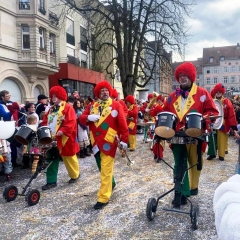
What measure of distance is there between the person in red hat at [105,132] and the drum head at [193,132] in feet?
3.93

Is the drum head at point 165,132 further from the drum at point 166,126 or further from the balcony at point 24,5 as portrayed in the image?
the balcony at point 24,5

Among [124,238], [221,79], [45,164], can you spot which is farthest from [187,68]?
[221,79]

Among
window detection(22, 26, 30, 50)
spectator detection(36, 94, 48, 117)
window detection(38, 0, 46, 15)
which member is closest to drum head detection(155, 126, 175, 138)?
spectator detection(36, 94, 48, 117)

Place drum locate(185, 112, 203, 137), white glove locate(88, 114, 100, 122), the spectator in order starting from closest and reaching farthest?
drum locate(185, 112, 203, 137), white glove locate(88, 114, 100, 122), the spectator

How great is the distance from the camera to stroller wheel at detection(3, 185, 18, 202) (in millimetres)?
4586

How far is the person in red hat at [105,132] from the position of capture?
437 centimetres

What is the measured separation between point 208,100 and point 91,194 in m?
2.45

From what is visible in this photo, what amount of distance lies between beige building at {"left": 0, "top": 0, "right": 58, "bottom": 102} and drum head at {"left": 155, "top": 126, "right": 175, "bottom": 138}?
1613 cm

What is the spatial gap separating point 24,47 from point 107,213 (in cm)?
1807

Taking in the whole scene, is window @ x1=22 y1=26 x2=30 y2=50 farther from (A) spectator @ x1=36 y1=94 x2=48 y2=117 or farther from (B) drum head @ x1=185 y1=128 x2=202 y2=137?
(B) drum head @ x1=185 y1=128 x2=202 y2=137

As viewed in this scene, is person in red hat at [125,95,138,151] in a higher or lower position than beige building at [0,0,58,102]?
lower

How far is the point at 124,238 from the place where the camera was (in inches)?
133

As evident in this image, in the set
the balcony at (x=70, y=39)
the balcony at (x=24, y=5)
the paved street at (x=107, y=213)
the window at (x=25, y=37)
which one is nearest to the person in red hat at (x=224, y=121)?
the paved street at (x=107, y=213)

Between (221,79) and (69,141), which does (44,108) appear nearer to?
(69,141)
